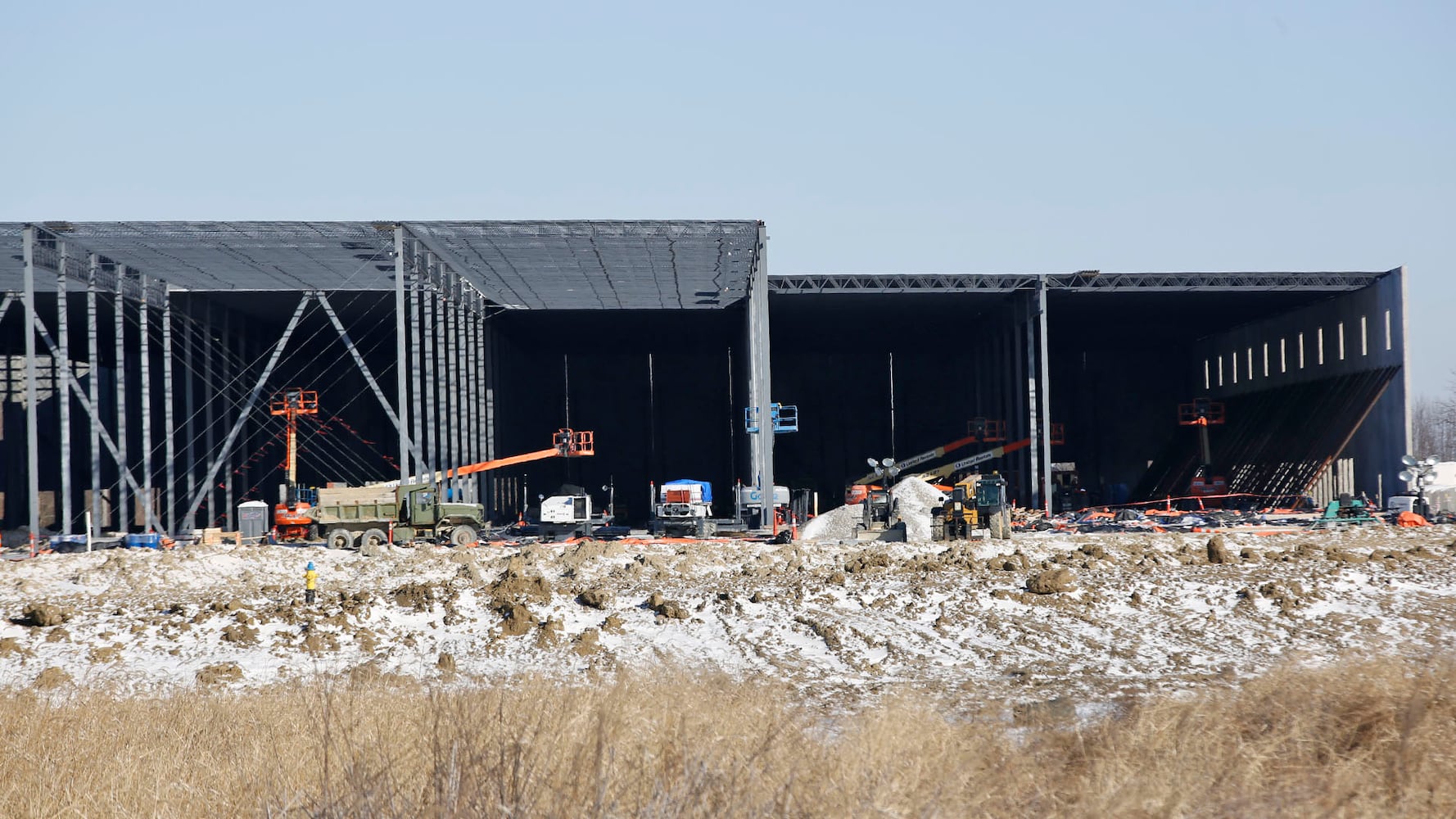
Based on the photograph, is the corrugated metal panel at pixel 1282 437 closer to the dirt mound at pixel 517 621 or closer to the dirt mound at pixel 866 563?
the dirt mound at pixel 866 563

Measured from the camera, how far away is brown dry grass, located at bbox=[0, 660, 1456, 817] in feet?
23.7

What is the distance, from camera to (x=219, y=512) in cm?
4944

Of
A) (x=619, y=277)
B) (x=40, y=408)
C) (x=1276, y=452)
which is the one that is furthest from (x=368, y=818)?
(x=40, y=408)

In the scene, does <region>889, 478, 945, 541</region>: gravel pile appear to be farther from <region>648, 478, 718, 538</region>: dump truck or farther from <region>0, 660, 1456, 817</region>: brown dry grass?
<region>0, 660, 1456, 817</region>: brown dry grass

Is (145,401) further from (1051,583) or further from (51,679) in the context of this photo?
(1051,583)

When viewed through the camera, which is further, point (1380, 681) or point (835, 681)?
point (835, 681)

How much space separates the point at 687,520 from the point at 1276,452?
2487cm

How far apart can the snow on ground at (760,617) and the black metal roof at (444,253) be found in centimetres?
1002

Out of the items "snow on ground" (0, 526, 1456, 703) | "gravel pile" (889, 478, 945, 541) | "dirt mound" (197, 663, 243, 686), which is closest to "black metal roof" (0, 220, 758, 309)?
"gravel pile" (889, 478, 945, 541)

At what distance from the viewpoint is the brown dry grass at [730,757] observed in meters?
7.22

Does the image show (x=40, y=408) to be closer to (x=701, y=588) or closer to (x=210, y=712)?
(x=701, y=588)

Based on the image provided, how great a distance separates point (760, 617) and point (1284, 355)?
3836 cm

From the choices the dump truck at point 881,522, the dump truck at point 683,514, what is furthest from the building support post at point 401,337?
the dump truck at point 881,522

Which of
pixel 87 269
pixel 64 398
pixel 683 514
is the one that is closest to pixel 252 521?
pixel 64 398
